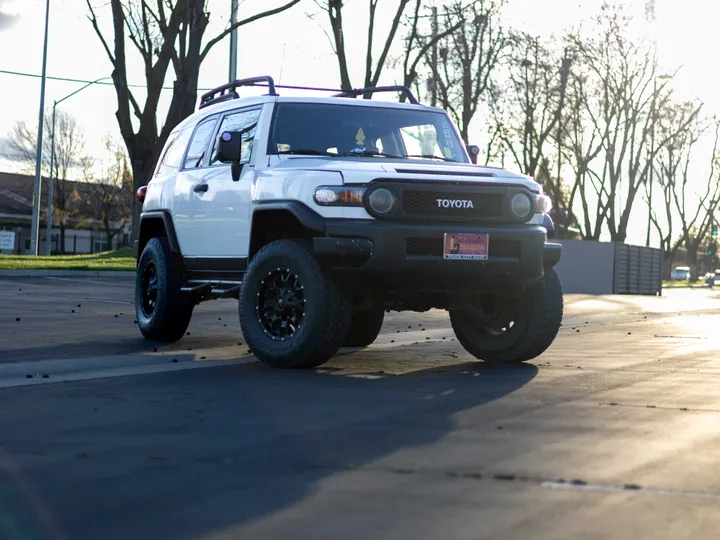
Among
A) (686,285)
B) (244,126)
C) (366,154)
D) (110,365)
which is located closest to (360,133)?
(366,154)

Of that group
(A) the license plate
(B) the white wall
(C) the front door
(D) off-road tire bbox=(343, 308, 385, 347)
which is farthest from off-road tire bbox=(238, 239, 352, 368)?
(B) the white wall

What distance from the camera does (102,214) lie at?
94688mm

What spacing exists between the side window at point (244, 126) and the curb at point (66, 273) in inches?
610

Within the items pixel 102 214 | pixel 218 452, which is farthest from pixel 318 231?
pixel 102 214

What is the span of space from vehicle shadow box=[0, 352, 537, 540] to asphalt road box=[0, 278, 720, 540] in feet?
0.04

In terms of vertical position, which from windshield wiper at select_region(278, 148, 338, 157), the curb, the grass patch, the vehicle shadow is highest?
windshield wiper at select_region(278, 148, 338, 157)

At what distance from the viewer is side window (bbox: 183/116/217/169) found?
10586 millimetres

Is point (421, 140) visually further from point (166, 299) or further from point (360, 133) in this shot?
point (166, 299)

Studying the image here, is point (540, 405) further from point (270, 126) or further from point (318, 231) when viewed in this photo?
point (270, 126)

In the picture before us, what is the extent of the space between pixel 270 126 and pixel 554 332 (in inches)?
109

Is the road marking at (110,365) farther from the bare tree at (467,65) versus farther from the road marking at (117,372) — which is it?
the bare tree at (467,65)

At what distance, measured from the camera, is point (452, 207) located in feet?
27.6

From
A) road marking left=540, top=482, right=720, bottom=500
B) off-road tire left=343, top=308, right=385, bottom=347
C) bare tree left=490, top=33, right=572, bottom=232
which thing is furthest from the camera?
bare tree left=490, top=33, right=572, bottom=232

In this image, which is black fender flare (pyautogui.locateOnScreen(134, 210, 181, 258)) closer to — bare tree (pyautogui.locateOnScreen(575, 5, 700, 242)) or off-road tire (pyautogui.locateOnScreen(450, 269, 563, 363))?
off-road tire (pyautogui.locateOnScreen(450, 269, 563, 363))
